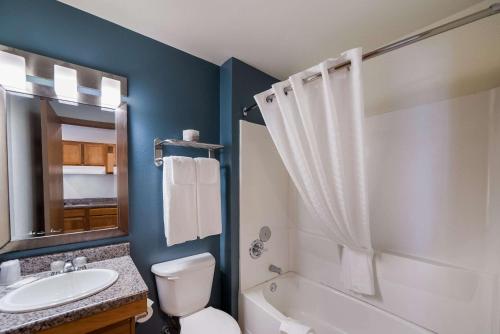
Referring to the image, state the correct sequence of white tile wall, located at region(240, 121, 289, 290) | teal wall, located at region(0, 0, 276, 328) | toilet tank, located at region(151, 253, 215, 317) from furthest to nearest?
white tile wall, located at region(240, 121, 289, 290)
toilet tank, located at region(151, 253, 215, 317)
teal wall, located at region(0, 0, 276, 328)

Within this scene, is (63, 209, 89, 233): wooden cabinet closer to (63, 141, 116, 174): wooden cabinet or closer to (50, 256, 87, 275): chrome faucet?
(50, 256, 87, 275): chrome faucet

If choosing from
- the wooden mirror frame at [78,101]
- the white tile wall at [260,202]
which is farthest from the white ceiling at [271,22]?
the white tile wall at [260,202]

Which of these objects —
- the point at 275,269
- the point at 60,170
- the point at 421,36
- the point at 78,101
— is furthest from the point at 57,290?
the point at 421,36

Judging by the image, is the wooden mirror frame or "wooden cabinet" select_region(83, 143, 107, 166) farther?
"wooden cabinet" select_region(83, 143, 107, 166)

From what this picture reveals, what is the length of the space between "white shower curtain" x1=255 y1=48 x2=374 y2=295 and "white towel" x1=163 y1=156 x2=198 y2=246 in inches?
27.1

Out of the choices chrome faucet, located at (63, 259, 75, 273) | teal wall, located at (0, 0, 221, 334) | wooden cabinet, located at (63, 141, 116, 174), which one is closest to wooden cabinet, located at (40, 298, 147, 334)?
chrome faucet, located at (63, 259, 75, 273)

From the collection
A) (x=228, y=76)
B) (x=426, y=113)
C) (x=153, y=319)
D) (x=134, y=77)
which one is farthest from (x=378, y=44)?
(x=153, y=319)

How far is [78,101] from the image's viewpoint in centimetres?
128

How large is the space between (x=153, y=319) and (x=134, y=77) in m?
1.70

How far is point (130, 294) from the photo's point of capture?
0.94 meters

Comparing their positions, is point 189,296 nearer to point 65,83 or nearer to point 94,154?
point 94,154

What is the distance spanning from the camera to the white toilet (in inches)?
54.9

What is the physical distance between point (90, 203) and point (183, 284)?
31.4 inches

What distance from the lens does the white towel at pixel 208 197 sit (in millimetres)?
1564
